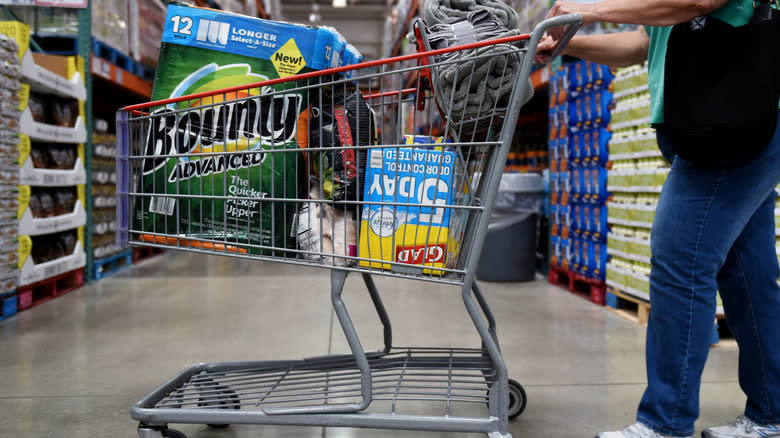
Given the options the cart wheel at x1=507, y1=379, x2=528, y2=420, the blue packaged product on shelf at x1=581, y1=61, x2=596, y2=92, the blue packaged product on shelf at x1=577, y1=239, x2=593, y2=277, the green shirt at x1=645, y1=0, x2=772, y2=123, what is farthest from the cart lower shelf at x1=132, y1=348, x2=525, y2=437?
the blue packaged product on shelf at x1=581, y1=61, x2=596, y2=92

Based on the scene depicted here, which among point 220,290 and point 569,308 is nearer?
point 569,308

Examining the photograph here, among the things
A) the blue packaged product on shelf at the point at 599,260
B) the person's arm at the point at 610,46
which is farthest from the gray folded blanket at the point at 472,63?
the blue packaged product on shelf at the point at 599,260

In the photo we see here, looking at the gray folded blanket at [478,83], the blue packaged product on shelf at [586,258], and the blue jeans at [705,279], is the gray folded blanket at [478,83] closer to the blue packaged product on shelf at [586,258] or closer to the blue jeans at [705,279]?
the blue jeans at [705,279]

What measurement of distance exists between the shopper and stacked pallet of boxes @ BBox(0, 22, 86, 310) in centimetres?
319

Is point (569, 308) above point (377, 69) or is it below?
below

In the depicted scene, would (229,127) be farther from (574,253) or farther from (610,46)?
(574,253)

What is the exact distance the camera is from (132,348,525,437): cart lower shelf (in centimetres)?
143

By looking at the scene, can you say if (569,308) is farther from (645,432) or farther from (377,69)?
(377,69)

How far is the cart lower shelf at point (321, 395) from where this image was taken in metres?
1.43

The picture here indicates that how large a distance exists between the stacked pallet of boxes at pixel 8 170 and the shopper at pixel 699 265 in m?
2.99

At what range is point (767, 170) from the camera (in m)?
1.43

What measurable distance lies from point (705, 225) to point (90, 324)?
3.01 meters

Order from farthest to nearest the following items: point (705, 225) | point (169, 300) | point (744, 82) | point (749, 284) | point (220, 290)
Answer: point (220, 290) < point (169, 300) < point (749, 284) < point (705, 225) < point (744, 82)

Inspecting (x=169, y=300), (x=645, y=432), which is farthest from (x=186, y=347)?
(x=645, y=432)
